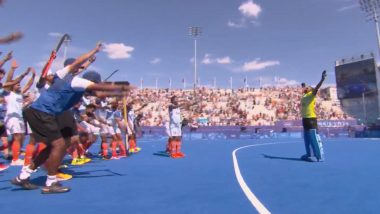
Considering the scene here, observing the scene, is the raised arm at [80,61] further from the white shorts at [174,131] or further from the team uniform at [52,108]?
the white shorts at [174,131]

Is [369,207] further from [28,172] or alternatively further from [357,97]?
[357,97]

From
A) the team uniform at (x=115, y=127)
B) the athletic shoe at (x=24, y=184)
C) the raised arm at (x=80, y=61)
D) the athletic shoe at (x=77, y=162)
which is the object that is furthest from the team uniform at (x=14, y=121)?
the raised arm at (x=80, y=61)

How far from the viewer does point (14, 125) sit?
7.93 m

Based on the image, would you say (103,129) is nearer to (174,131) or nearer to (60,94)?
(174,131)

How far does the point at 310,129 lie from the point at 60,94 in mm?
6397

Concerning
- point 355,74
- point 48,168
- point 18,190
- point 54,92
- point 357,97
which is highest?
point 355,74

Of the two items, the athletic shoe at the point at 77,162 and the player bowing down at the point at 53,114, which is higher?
the player bowing down at the point at 53,114

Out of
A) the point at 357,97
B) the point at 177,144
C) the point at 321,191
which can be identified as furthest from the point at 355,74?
the point at 321,191

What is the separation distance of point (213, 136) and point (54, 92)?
2205 centimetres

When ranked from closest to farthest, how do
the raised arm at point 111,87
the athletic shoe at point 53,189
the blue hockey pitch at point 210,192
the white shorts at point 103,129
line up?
the blue hockey pitch at point 210,192, the raised arm at point 111,87, the athletic shoe at point 53,189, the white shorts at point 103,129

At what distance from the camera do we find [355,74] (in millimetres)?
47375

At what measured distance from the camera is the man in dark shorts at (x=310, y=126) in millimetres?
7816

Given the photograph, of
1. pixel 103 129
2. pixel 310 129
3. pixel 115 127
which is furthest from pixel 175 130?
pixel 310 129

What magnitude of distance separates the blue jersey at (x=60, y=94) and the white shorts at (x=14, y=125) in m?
3.83
